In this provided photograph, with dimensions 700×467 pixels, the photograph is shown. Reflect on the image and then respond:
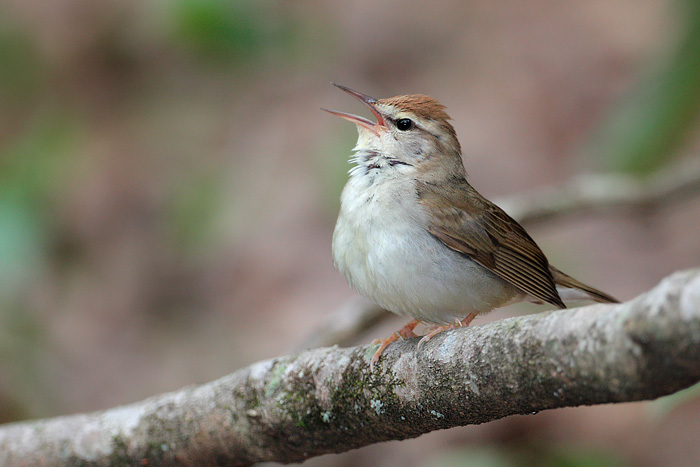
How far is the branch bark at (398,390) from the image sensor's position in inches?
60.2

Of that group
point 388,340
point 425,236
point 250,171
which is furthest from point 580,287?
point 250,171

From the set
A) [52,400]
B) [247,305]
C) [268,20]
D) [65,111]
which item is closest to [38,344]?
[52,400]

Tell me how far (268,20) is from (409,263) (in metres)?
3.34

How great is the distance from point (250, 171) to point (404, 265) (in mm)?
4595

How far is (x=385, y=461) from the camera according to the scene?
17.3ft

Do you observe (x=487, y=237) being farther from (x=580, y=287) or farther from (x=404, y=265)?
(x=580, y=287)

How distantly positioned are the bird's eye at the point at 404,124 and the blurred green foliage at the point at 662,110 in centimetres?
102

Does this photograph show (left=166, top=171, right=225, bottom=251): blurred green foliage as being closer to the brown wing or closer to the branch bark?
the branch bark

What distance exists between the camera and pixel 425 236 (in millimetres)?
3096

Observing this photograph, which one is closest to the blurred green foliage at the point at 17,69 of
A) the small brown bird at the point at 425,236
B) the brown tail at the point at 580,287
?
the small brown bird at the point at 425,236

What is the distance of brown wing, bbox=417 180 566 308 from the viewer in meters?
3.18

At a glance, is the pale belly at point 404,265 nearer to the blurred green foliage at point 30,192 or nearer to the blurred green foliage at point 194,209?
the blurred green foliage at point 30,192

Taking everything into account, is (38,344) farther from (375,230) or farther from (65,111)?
(375,230)

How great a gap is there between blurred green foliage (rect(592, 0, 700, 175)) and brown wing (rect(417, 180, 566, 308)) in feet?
2.28
